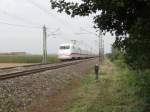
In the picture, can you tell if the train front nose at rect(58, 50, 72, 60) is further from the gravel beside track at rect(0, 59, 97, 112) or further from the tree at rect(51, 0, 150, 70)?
the tree at rect(51, 0, 150, 70)

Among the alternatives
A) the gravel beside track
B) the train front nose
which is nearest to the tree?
the gravel beside track

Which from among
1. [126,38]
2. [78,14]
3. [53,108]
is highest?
[78,14]

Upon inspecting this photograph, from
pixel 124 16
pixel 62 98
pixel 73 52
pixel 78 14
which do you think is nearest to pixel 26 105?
Result: pixel 62 98

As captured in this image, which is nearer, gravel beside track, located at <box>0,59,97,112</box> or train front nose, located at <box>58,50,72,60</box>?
gravel beside track, located at <box>0,59,97,112</box>

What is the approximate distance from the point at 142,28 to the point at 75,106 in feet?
16.1

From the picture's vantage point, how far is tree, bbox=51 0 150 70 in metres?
10.6

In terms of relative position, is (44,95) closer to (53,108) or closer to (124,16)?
(53,108)

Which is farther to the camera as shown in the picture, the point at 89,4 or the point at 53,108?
the point at 53,108

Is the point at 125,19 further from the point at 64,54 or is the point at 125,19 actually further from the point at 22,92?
the point at 64,54

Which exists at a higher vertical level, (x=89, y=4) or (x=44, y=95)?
(x=89, y=4)

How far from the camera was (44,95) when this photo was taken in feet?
57.9

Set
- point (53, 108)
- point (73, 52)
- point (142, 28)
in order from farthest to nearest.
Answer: point (73, 52) < point (53, 108) < point (142, 28)

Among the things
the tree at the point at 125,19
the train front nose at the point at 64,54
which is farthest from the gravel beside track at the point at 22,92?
the train front nose at the point at 64,54

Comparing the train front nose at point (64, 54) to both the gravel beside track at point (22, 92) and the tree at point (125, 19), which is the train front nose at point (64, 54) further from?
the tree at point (125, 19)
